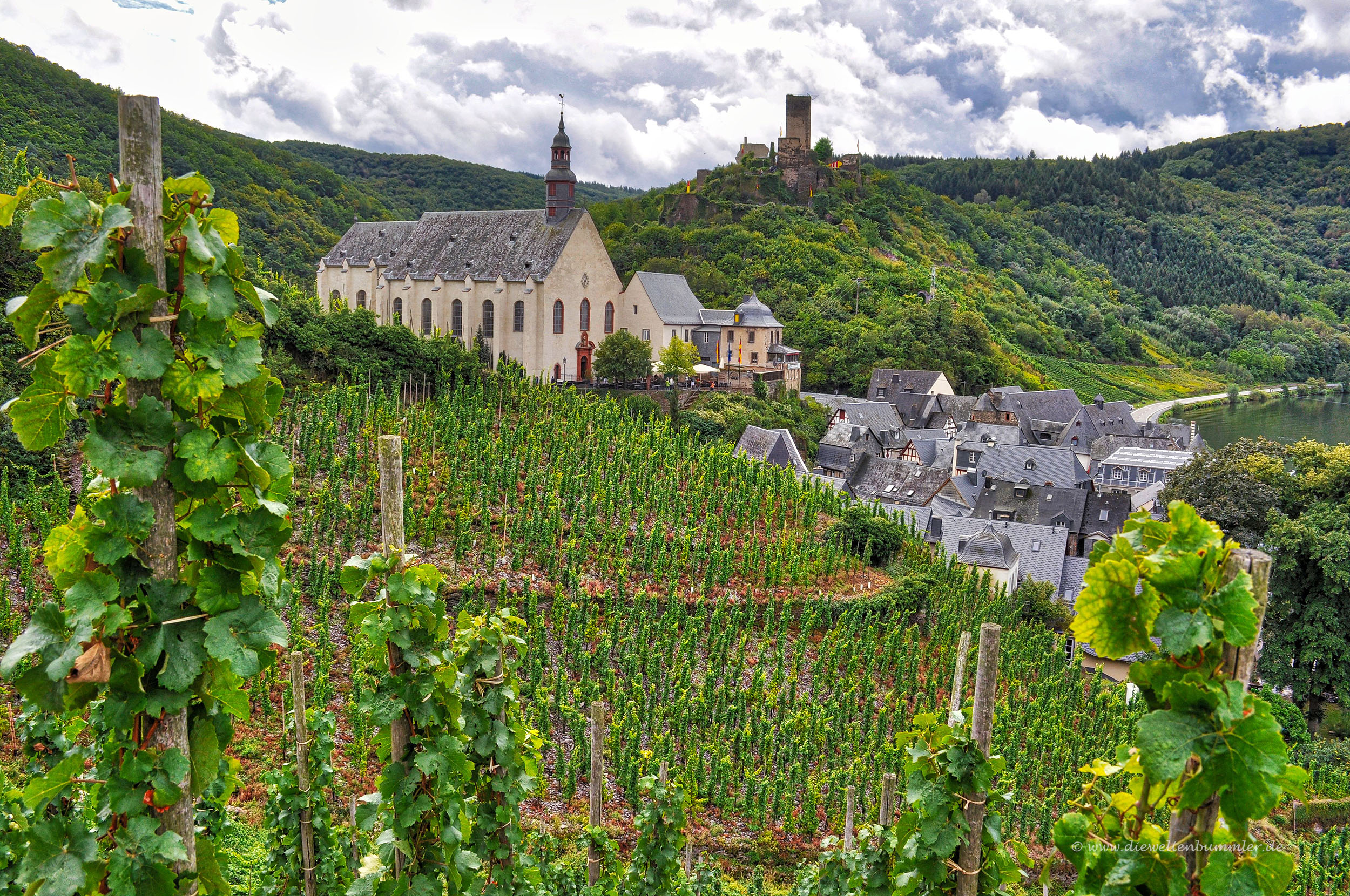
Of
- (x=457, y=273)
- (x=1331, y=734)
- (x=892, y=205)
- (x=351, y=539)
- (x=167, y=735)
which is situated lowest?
(x=1331, y=734)

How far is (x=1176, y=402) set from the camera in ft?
301

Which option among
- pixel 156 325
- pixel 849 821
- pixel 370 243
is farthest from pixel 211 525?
pixel 370 243

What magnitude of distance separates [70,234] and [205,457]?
0.76 m

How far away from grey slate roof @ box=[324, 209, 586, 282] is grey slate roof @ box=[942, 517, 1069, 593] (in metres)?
20.5

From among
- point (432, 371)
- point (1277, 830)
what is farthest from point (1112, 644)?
point (432, 371)

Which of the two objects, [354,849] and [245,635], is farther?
[354,849]

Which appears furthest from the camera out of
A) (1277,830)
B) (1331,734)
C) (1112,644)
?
(1331,734)

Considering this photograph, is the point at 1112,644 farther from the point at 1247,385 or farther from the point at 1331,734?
the point at 1247,385

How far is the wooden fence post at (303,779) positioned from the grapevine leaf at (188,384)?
4887mm

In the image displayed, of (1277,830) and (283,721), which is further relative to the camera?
(1277,830)

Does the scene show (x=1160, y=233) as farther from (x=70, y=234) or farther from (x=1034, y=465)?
(x=70, y=234)

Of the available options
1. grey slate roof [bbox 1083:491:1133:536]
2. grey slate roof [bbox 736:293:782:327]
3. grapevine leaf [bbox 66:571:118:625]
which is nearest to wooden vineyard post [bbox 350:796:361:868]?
grapevine leaf [bbox 66:571:118:625]

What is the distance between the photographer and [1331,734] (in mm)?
26766

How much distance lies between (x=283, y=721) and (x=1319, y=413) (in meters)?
100
